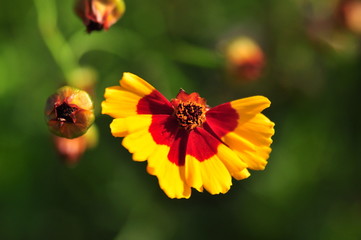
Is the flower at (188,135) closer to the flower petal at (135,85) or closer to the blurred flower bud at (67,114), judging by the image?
the flower petal at (135,85)

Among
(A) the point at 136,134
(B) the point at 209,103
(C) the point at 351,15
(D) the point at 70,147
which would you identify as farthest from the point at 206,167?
(C) the point at 351,15

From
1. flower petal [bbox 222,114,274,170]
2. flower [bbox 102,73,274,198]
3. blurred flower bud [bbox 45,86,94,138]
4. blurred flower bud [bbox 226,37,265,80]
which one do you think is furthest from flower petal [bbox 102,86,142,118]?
blurred flower bud [bbox 226,37,265,80]

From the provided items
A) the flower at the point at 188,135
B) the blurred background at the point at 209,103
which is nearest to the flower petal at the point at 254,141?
the flower at the point at 188,135

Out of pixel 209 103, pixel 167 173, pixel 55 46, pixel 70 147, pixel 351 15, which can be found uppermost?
pixel 351 15

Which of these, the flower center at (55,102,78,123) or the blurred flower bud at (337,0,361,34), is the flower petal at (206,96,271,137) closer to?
the flower center at (55,102,78,123)

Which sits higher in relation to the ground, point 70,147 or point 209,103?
point 209,103

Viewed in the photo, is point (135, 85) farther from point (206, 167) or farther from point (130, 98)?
point (206, 167)
